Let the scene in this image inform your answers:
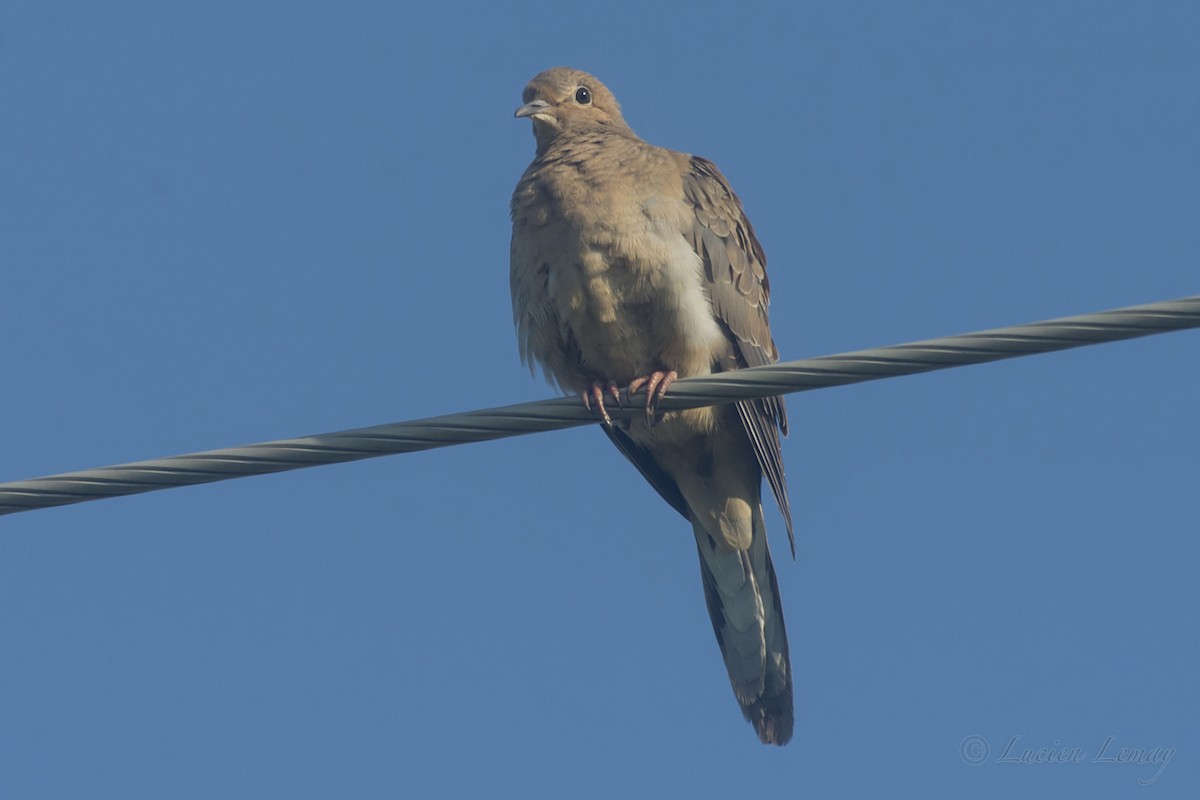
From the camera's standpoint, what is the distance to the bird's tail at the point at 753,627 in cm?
664

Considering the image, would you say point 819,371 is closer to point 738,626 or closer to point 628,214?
point 628,214

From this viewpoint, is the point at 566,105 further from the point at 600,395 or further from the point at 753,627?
the point at 753,627

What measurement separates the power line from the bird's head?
2970 millimetres

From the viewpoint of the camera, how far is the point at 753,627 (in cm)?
670

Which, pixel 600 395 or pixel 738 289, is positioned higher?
pixel 738 289

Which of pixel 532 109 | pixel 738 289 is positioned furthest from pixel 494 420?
pixel 532 109

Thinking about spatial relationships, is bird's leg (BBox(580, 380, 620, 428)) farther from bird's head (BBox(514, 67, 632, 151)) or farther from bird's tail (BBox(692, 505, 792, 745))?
bird's head (BBox(514, 67, 632, 151))

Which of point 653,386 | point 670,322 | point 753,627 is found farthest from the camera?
point 753,627

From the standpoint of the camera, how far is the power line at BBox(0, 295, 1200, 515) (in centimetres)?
391

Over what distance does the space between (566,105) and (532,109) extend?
0.60 feet

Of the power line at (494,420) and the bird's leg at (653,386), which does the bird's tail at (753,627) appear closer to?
the bird's leg at (653,386)

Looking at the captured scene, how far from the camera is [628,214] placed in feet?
20.1

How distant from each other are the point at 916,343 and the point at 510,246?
9.05 feet

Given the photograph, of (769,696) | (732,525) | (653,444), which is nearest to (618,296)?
(653,444)
